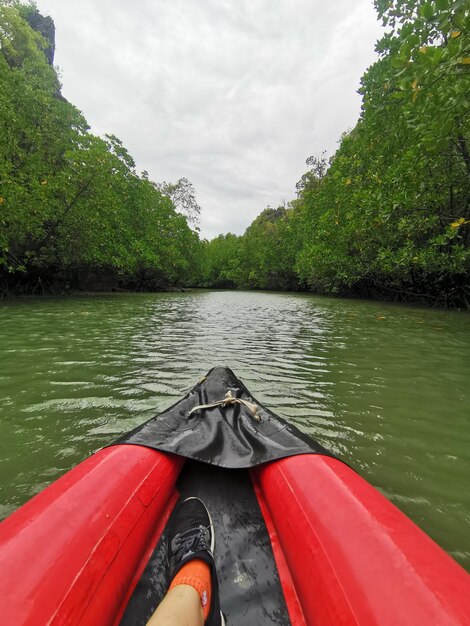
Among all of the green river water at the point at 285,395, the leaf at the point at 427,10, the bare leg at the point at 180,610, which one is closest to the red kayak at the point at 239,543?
the bare leg at the point at 180,610

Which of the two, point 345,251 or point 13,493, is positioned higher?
point 345,251

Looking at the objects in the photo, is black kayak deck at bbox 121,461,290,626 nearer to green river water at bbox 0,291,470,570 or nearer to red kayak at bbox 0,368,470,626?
red kayak at bbox 0,368,470,626

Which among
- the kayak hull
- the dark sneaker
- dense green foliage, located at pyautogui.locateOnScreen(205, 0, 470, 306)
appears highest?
dense green foliage, located at pyautogui.locateOnScreen(205, 0, 470, 306)

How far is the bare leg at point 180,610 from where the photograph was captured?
1.04 meters

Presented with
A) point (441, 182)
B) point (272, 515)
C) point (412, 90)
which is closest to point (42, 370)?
point (272, 515)

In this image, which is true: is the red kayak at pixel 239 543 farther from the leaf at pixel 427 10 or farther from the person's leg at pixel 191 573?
the leaf at pixel 427 10

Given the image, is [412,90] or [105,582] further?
[412,90]

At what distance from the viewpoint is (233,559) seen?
1.49 metres

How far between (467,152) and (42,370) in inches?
452

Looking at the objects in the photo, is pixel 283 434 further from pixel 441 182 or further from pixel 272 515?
pixel 441 182

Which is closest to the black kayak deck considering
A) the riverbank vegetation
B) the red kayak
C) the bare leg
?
the red kayak

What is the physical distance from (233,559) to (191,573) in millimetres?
289

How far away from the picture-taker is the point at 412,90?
13.4 feet

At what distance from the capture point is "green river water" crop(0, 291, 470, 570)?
6.81ft
